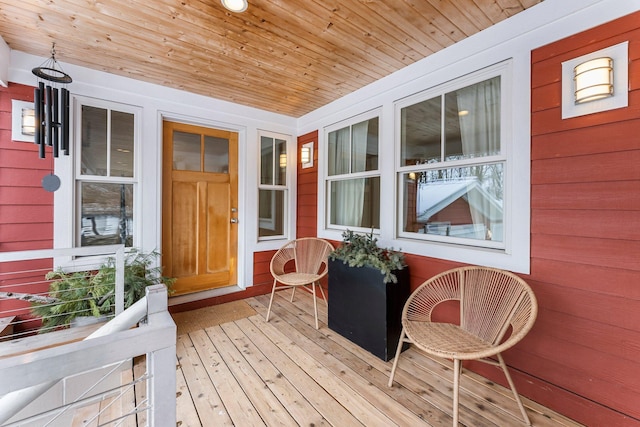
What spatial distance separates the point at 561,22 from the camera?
1.67 metres

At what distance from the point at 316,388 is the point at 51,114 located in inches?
117

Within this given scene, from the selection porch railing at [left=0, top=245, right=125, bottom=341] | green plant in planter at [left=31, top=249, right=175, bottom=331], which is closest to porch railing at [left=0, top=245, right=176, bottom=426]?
porch railing at [left=0, top=245, right=125, bottom=341]

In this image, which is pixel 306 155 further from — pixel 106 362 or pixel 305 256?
pixel 106 362

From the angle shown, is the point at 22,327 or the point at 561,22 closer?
the point at 561,22

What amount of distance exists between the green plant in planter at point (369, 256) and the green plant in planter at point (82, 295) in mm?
1808

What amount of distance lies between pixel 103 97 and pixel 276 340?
284 cm

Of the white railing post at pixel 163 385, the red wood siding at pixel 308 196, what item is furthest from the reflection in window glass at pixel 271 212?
the white railing post at pixel 163 385

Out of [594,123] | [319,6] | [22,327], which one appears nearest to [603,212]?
[594,123]

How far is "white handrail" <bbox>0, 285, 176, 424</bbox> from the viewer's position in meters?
0.51

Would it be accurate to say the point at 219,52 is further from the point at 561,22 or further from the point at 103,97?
the point at 561,22

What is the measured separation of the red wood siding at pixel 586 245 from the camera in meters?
1.46

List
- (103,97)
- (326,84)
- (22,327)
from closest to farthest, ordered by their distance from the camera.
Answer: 1. (22,327)
2. (103,97)
3. (326,84)

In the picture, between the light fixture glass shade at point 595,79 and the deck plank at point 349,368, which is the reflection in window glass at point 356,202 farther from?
the light fixture glass shade at point 595,79

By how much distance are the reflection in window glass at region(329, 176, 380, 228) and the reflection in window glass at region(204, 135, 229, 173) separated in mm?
1406
